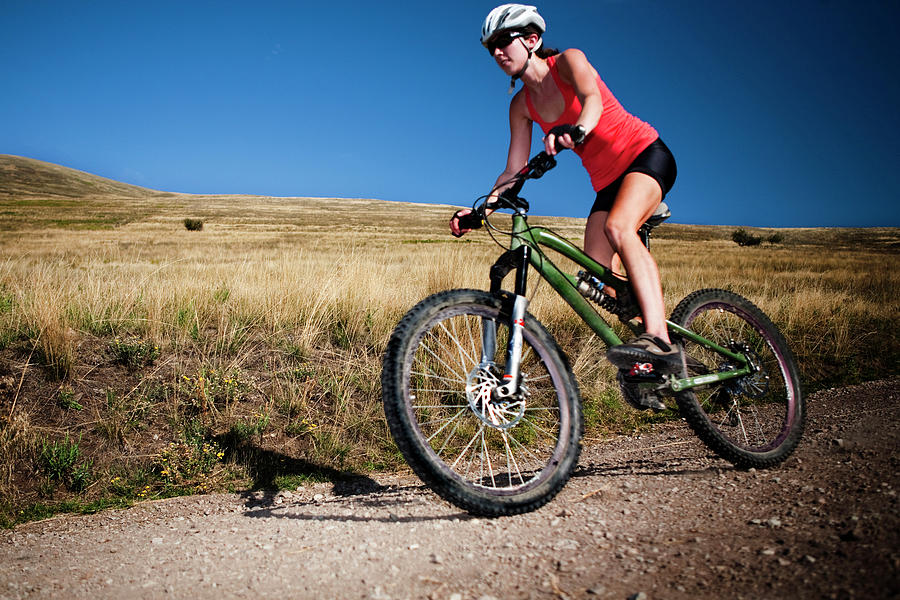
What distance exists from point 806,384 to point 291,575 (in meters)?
5.85

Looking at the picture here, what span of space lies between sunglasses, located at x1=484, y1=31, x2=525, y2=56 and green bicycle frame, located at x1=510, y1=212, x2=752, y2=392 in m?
1.00

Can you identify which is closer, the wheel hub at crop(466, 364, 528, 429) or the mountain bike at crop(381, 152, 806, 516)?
the mountain bike at crop(381, 152, 806, 516)

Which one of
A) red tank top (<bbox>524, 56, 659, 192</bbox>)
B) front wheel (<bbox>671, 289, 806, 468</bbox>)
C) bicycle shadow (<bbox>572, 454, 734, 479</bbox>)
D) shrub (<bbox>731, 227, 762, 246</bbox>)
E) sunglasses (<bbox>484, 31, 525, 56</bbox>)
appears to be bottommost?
bicycle shadow (<bbox>572, 454, 734, 479</bbox>)

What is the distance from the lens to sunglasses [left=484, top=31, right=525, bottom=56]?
9.71 feet

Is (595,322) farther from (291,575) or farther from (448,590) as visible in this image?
(291,575)

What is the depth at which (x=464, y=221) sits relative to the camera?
3039 mm

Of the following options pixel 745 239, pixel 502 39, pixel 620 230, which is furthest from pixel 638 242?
pixel 745 239

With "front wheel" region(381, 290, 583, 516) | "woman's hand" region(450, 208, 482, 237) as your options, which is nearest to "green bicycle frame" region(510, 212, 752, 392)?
"woman's hand" region(450, 208, 482, 237)

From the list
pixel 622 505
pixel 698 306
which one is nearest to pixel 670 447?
pixel 698 306

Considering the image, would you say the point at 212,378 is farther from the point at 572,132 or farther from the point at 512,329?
the point at 572,132

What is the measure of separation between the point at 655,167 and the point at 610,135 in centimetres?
34

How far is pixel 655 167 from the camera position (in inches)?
127

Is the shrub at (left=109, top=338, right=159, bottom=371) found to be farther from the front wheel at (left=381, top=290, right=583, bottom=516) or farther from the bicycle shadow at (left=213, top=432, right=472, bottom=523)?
the front wheel at (left=381, top=290, right=583, bottom=516)

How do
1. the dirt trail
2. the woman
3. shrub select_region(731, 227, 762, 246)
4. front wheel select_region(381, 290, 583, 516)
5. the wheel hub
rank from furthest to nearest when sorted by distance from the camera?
shrub select_region(731, 227, 762, 246) → the woman → the wheel hub → front wheel select_region(381, 290, 583, 516) → the dirt trail
